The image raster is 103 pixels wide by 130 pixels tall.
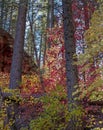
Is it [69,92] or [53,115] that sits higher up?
[69,92]

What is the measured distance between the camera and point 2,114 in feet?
27.4

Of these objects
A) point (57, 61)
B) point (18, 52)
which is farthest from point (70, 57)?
point (57, 61)

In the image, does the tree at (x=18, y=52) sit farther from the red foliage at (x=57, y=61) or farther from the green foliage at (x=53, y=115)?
the green foliage at (x=53, y=115)

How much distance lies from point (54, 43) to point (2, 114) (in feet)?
19.0

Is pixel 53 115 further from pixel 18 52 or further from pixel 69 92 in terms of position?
pixel 18 52

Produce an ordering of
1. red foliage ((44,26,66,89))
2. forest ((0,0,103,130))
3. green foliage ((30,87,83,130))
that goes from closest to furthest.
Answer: forest ((0,0,103,130)) → green foliage ((30,87,83,130)) → red foliage ((44,26,66,89))

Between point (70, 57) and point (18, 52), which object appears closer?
point (70, 57)

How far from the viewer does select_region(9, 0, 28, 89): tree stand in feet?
34.0

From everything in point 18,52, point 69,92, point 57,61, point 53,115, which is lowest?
point 53,115

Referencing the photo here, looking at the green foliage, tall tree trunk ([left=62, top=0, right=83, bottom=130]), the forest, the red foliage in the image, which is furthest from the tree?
tall tree trunk ([left=62, top=0, right=83, bottom=130])

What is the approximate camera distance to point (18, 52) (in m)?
10.8

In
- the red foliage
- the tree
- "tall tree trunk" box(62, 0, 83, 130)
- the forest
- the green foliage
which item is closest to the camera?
the forest

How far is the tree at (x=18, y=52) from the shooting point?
10367 millimetres

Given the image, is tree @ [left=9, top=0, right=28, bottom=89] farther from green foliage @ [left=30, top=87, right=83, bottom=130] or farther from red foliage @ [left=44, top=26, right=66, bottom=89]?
green foliage @ [left=30, top=87, right=83, bottom=130]
